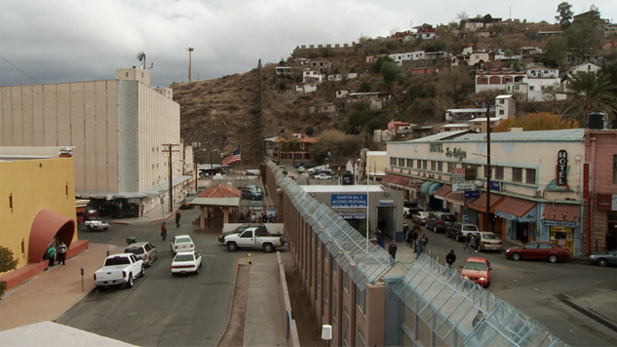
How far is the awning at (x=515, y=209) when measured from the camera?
28.9 m

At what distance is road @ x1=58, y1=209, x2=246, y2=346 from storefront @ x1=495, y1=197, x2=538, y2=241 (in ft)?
56.5

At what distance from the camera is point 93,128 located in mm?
45875

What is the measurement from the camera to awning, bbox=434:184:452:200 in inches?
1614

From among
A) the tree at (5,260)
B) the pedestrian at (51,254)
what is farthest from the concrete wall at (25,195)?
the tree at (5,260)

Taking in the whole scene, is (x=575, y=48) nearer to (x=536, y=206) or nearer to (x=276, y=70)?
(x=276, y=70)

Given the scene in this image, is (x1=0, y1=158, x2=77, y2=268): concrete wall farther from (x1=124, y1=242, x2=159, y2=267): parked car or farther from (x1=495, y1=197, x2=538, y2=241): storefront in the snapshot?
(x1=495, y1=197, x2=538, y2=241): storefront

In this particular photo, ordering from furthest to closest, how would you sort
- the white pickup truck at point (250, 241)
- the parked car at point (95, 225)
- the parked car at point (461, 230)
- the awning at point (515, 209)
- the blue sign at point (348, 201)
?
the parked car at point (95, 225) < the parked car at point (461, 230) < the blue sign at point (348, 201) < the white pickup truck at point (250, 241) < the awning at point (515, 209)

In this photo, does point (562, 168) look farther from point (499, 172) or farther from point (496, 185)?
point (499, 172)

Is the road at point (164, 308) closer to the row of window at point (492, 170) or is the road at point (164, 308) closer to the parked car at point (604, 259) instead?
the parked car at point (604, 259)

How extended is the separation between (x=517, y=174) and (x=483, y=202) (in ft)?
11.0

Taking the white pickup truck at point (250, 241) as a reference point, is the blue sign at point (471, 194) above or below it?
above

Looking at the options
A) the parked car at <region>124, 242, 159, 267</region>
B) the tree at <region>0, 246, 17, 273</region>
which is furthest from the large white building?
the tree at <region>0, 246, 17, 273</region>

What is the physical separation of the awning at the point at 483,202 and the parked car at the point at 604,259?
27.5ft

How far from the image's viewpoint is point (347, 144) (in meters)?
90.9
